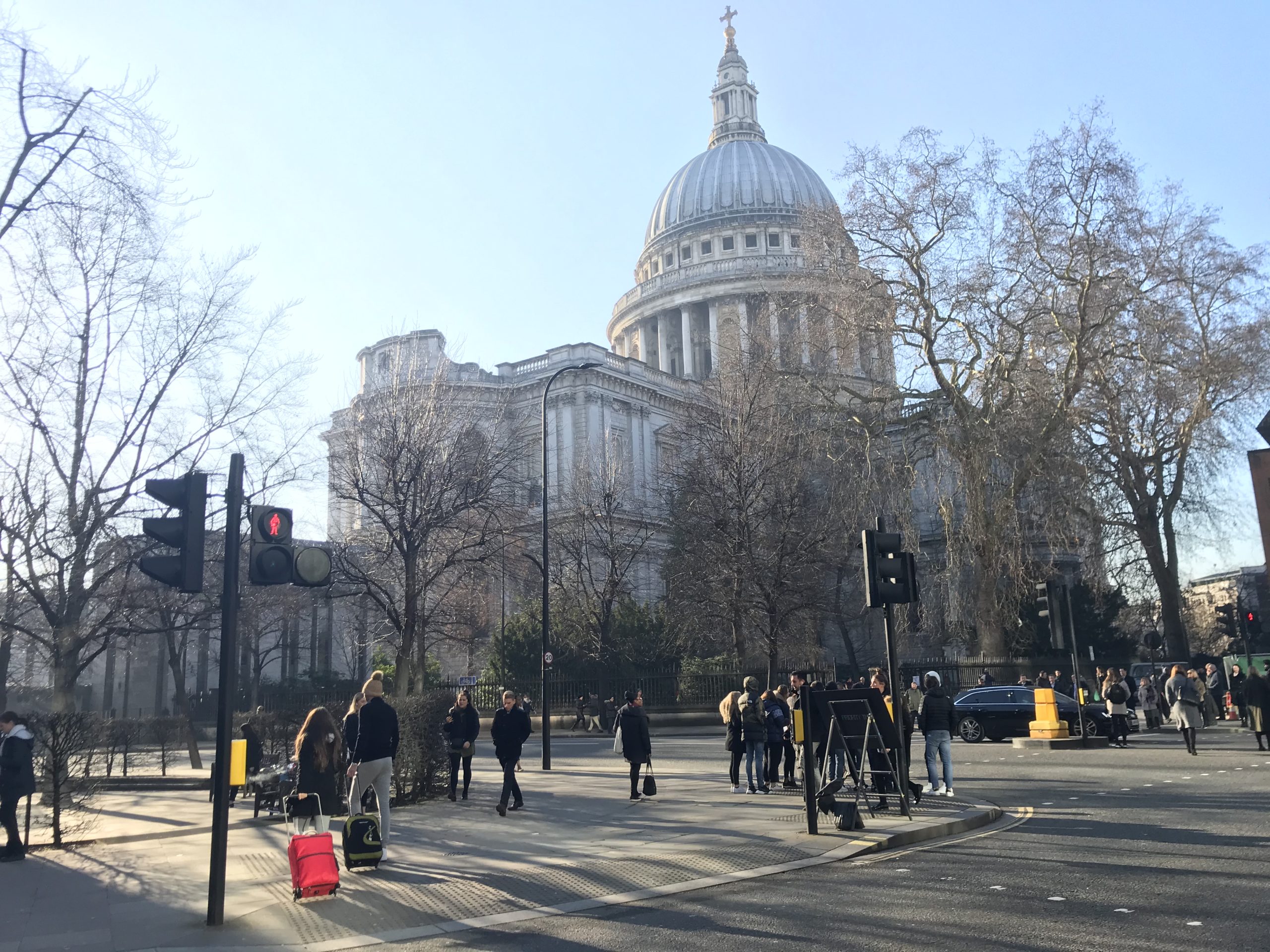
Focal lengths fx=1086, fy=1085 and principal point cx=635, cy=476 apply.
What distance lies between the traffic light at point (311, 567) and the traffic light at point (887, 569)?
6.14 m

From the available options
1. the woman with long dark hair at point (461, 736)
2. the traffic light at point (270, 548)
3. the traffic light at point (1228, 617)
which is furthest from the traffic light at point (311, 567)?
the traffic light at point (1228, 617)

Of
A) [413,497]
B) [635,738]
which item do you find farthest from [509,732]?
[413,497]

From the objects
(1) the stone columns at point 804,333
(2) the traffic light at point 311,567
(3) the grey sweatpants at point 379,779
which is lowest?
(3) the grey sweatpants at point 379,779

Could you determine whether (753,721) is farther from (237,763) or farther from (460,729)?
(237,763)

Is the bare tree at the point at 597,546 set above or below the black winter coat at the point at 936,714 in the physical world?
above

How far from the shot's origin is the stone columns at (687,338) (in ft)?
315

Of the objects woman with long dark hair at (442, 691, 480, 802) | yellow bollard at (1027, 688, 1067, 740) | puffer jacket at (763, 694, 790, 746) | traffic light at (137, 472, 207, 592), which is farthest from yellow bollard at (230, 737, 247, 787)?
yellow bollard at (1027, 688, 1067, 740)

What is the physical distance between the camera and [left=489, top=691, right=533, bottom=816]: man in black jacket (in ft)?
47.5

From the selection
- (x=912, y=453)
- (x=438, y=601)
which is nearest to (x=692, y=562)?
(x=912, y=453)

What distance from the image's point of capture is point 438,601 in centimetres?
3130

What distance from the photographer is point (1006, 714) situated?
27.2 metres

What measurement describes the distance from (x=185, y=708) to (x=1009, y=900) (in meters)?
32.2

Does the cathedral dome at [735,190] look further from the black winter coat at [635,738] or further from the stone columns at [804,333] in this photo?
the black winter coat at [635,738]

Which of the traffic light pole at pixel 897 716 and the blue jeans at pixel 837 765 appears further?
the blue jeans at pixel 837 765
